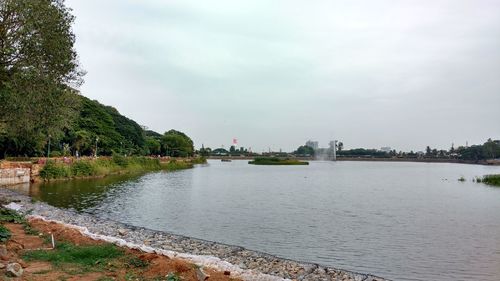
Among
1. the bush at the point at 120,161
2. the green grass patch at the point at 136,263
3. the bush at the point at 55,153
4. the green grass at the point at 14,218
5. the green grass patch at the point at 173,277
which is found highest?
the bush at the point at 55,153

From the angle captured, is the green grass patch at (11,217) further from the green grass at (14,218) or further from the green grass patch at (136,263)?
the green grass patch at (136,263)

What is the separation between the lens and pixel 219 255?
59.1ft

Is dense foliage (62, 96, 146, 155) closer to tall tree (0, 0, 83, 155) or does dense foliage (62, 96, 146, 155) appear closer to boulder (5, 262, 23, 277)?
tall tree (0, 0, 83, 155)

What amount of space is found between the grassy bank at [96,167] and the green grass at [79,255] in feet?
152

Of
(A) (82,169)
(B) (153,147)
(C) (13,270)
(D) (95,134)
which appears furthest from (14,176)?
(B) (153,147)

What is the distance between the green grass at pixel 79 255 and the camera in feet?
41.9

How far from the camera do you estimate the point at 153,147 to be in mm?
159875

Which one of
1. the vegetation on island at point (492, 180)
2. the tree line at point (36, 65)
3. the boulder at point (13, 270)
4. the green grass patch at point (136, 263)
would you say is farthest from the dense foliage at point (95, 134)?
the vegetation on island at point (492, 180)

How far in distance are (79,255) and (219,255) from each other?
6.50 metres

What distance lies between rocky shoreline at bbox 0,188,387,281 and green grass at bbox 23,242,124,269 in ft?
5.42

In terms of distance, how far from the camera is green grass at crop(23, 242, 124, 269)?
502 inches

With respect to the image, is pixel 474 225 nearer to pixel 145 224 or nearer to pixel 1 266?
pixel 145 224

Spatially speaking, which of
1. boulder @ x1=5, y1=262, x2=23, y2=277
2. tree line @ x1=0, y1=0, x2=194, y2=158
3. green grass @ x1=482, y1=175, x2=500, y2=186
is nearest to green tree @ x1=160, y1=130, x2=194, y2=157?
green grass @ x1=482, y1=175, x2=500, y2=186

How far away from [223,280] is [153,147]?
153 m
